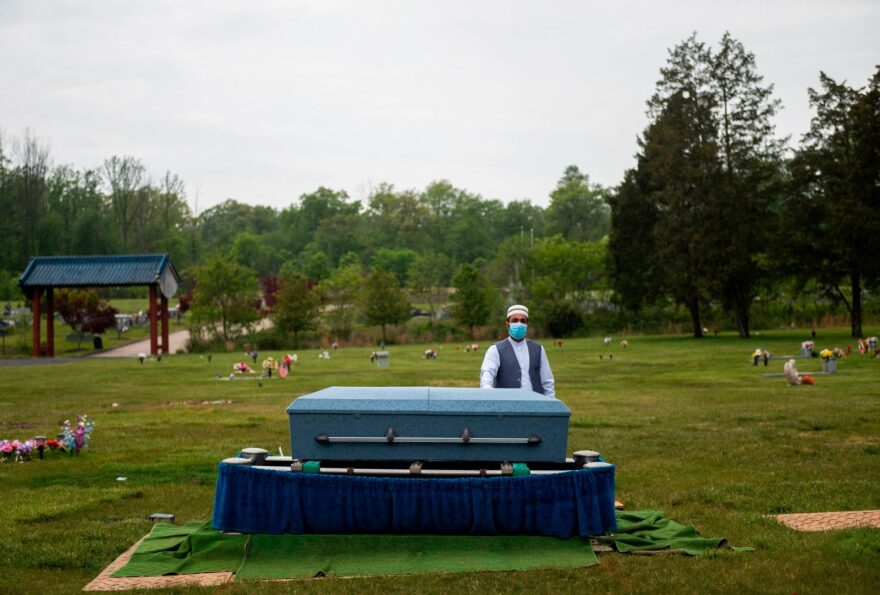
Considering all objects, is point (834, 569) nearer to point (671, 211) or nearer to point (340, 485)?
point (340, 485)

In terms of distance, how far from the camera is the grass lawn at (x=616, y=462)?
732 cm

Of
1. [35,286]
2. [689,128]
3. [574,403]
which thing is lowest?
[574,403]

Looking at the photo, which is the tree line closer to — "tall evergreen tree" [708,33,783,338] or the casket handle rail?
"tall evergreen tree" [708,33,783,338]

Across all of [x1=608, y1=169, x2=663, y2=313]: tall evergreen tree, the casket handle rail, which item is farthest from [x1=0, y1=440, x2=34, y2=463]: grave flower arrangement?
[x1=608, y1=169, x2=663, y2=313]: tall evergreen tree

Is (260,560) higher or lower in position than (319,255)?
lower

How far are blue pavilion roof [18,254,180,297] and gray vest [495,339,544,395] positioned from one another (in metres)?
42.4

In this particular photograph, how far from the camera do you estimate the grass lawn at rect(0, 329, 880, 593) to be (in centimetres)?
732

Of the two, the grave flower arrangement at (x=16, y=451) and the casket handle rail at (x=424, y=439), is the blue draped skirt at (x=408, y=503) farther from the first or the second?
the grave flower arrangement at (x=16, y=451)

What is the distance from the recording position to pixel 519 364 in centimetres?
1000

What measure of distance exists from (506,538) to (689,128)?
50.3 metres

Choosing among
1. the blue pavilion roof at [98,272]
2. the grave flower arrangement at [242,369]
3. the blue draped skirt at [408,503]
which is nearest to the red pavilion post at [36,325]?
the blue pavilion roof at [98,272]

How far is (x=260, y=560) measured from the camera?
306 inches

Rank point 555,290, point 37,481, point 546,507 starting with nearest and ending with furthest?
point 546,507
point 37,481
point 555,290

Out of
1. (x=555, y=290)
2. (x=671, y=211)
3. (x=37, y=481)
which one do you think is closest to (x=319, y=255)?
(x=555, y=290)
